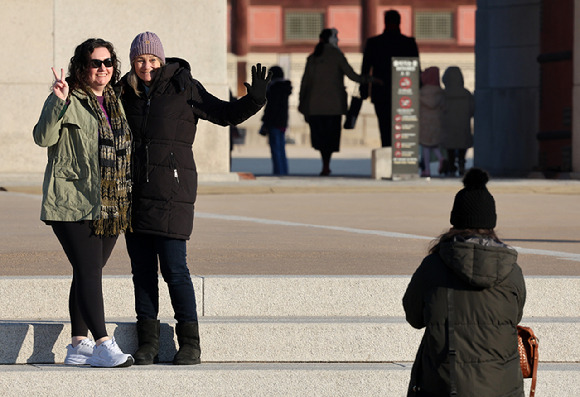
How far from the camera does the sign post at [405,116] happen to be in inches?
661

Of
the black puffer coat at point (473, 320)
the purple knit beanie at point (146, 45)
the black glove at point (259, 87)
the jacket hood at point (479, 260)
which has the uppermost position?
the purple knit beanie at point (146, 45)

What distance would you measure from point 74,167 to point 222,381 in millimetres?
1242

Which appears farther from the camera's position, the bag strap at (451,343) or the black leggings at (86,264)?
the black leggings at (86,264)

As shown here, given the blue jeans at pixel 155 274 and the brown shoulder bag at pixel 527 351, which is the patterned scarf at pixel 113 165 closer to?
the blue jeans at pixel 155 274

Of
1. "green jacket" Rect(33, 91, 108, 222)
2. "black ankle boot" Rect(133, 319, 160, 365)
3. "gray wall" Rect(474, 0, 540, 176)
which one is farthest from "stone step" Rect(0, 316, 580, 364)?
"gray wall" Rect(474, 0, 540, 176)

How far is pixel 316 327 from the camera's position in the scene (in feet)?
23.5

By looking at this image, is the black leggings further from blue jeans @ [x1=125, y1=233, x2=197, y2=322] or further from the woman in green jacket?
blue jeans @ [x1=125, y1=233, x2=197, y2=322]

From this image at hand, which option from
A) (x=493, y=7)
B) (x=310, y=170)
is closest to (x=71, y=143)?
(x=493, y=7)

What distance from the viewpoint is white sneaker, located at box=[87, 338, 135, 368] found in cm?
675

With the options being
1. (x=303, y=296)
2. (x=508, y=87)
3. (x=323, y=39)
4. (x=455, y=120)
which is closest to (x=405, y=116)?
(x=323, y=39)

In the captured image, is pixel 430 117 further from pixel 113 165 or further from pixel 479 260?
pixel 479 260

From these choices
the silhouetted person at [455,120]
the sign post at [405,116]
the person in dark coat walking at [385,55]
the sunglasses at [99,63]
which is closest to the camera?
the sunglasses at [99,63]

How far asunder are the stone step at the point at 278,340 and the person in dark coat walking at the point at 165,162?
0.81ft

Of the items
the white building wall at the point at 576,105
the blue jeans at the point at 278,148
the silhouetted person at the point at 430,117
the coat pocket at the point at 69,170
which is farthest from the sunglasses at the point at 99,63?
the silhouetted person at the point at 430,117
